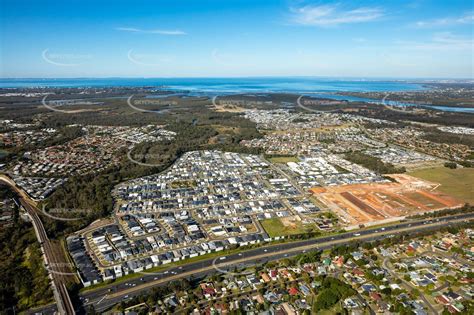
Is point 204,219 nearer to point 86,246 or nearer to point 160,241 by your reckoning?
point 160,241

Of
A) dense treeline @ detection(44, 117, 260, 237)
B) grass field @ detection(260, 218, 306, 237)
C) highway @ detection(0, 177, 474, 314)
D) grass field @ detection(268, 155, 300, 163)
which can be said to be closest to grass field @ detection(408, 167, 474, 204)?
highway @ detection(0, 177, 474, 314)

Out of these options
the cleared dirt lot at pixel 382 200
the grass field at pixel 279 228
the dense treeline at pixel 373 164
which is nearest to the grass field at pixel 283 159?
the dense treeline at pixel 373 164

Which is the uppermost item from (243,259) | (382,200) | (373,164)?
(373,164)

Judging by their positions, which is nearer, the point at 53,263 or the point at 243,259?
the point at 53,263

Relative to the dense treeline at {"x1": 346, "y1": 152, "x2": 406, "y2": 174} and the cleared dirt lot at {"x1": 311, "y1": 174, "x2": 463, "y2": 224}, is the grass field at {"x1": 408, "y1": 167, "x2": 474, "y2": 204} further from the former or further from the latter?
the dense treeline at {"x1": 346, "y1": 152, "x2": 406, "y2": 174}

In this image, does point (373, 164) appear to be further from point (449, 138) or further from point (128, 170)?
point (128, 170)

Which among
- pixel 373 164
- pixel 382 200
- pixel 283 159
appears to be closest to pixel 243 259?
pixel 382 200
